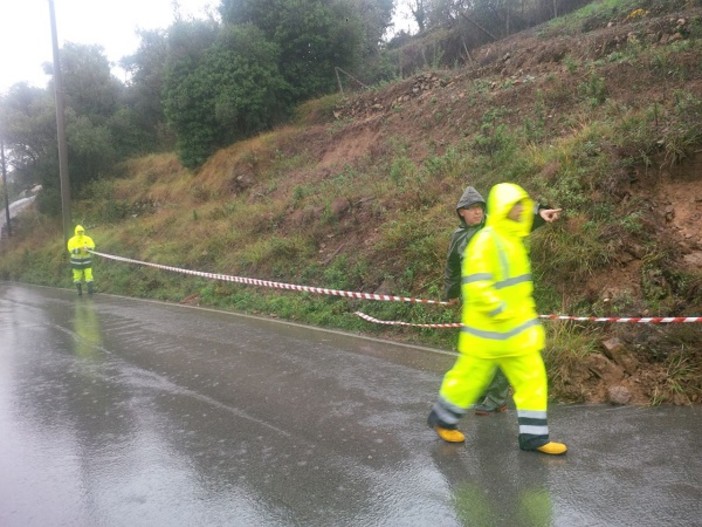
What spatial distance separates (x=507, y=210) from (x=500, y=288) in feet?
1.76

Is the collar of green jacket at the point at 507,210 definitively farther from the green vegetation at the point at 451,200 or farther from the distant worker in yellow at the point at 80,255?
the distant worker in yellow at the point at 80,255

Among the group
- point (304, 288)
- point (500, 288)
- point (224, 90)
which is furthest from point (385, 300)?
point (224, 90)

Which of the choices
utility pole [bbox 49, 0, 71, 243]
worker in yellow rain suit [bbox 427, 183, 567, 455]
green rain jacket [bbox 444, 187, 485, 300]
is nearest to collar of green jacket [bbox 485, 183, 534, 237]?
worker in yellow rain suit [bbox 427, 183, 567, 455]

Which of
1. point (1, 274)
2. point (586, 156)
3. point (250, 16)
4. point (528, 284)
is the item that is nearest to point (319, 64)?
point (250, 16)

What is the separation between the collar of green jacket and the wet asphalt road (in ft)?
5.22

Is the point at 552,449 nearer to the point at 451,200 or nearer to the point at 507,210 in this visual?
the point at 507,210

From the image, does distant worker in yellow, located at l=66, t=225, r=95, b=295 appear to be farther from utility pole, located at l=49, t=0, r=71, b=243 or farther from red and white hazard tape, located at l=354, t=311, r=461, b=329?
red and white hazard tape, located at l=354, t=311, r=461, b=329

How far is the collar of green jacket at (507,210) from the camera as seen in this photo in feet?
13.3

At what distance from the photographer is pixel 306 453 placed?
4.45 m

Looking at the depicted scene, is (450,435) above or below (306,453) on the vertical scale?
above

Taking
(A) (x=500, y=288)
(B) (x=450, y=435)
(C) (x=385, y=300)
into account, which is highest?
(A) (x=500, y=288)

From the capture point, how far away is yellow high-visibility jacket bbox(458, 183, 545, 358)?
3.98m

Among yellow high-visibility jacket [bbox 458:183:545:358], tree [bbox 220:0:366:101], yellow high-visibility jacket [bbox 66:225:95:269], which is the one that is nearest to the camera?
yellow high-visibility jacket [bbox 458:183:545:358]

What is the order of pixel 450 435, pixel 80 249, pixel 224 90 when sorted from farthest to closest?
pixel 224 90 < pixel 80 249 < pixel 450 435
